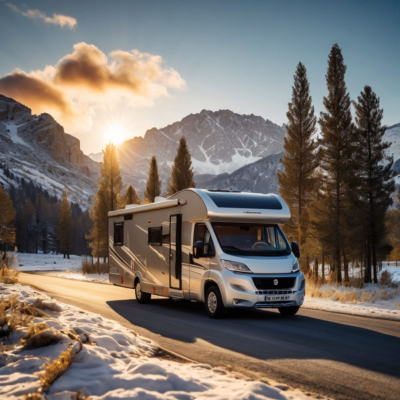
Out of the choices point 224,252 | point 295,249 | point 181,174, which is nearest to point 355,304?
point 295,249

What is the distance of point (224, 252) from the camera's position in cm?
1024

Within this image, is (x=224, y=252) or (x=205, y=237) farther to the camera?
(x=205, y=237)

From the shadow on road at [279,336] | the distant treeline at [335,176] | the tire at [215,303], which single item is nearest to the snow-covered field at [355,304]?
the shadow on road at [279,336]

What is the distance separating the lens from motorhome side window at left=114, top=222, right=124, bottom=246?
15.8 meters

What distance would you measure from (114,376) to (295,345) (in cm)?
358

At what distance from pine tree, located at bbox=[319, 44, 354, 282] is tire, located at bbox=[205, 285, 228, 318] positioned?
888 inches

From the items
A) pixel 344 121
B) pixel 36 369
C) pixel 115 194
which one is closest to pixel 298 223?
pixel 344 121

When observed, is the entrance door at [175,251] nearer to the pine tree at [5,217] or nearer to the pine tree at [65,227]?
the pine tree at [5,217]

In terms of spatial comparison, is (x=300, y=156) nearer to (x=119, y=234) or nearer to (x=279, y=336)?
(x=119, y=234)

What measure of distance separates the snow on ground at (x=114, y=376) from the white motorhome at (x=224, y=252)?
3.82 metres

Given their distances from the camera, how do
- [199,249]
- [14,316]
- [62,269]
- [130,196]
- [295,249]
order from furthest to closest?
1. [62,269]
2. [130,196]
3. [295,249]
4. [199,249]
5. [14,316]

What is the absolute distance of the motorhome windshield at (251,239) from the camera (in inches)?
412

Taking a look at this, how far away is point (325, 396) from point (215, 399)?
1289 mm

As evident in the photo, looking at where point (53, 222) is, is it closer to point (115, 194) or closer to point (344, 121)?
point (115, 194)
